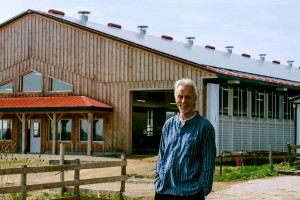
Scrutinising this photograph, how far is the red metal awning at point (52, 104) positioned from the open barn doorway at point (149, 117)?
5.16m

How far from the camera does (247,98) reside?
1184 inches

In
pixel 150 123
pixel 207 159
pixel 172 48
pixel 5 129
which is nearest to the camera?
pixel 207 159

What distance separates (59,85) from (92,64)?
278 cm

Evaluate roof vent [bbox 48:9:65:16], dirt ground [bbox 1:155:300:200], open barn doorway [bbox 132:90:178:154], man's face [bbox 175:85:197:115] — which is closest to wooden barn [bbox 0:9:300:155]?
roof vent [bbox 48:9:65:16]

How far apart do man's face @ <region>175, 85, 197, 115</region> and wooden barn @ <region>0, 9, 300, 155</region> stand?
69.1 feet

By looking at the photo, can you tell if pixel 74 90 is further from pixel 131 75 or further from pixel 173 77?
pixel 173 77

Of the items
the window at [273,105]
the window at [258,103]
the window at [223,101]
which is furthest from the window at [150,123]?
the window at [223,101]

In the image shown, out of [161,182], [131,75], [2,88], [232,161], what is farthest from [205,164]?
[2,88]

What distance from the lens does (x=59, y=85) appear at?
109ft

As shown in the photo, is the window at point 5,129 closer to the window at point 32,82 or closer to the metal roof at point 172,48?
the window at point 32,82

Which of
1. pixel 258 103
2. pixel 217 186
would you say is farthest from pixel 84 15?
pixel 217 186

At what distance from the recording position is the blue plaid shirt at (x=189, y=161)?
16.4ft

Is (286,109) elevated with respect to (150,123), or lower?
elevated

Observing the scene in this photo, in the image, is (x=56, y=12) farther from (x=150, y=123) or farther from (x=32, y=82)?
(x=150, y=123)
